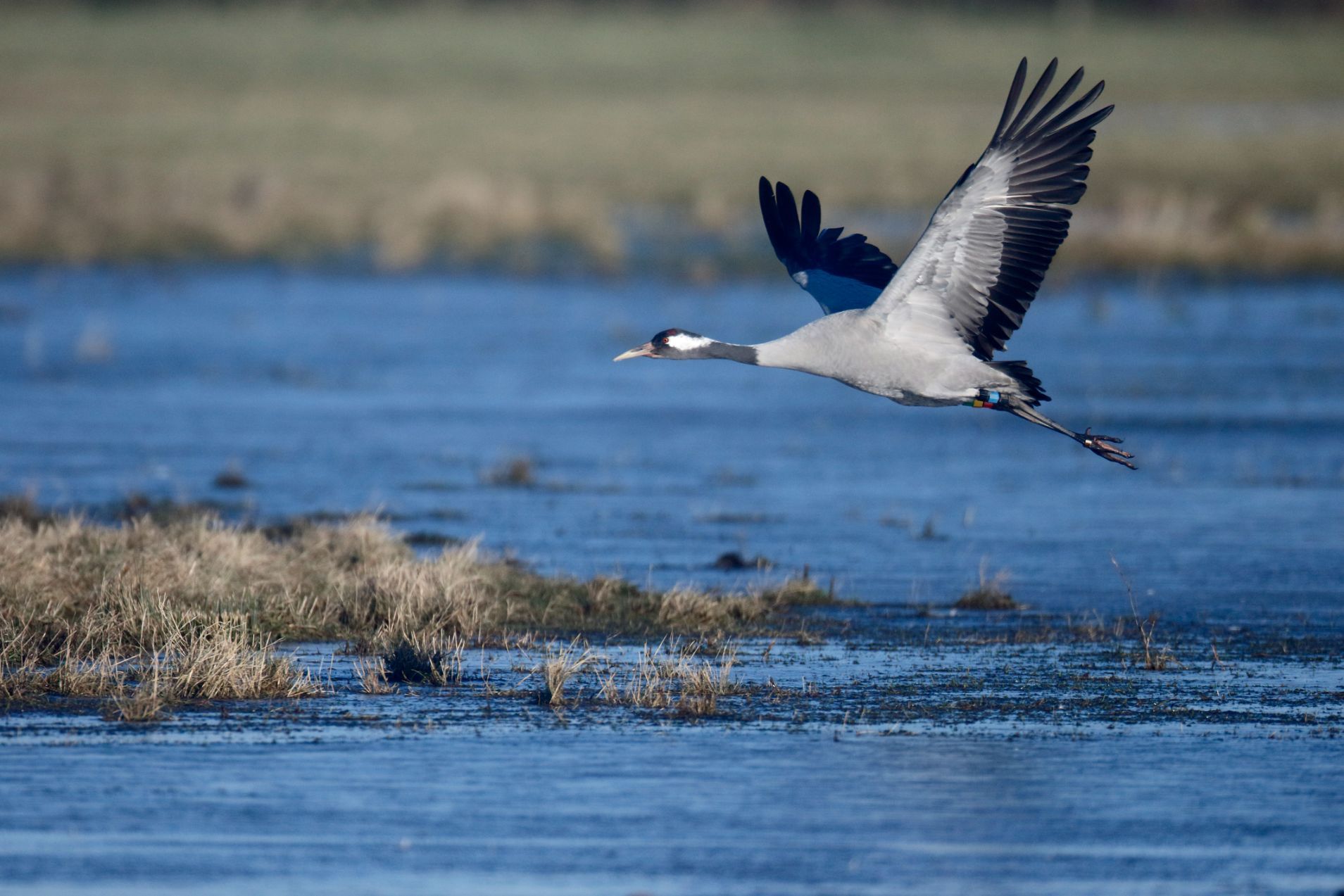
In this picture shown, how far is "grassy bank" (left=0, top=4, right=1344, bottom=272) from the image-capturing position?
114ft

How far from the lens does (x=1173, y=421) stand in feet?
63.0

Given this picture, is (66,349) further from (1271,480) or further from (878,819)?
(878,819)

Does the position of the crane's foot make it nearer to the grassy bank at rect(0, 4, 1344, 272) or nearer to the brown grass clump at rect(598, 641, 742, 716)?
the brown grass clump at rect(598, 641, 742, 716)

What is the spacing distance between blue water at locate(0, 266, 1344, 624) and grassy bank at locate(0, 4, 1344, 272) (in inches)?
154

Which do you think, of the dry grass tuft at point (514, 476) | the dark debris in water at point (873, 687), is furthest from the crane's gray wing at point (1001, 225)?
the dry grass tuft at point (514, 476)

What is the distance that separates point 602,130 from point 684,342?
1777 inches

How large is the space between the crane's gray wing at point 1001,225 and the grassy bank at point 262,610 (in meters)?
1.88

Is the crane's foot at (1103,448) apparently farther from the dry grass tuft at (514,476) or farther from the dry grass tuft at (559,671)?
the dry grass tuft at (514,476)

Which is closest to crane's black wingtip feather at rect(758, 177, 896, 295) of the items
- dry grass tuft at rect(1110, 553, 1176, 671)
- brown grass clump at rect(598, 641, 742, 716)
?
dry grass tuft at rect(1110, 553, 1176, 671)

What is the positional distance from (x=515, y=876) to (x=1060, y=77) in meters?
59.0

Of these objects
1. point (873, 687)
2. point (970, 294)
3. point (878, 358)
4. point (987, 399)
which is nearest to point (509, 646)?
point (873, 687)

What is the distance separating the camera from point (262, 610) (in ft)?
35.1

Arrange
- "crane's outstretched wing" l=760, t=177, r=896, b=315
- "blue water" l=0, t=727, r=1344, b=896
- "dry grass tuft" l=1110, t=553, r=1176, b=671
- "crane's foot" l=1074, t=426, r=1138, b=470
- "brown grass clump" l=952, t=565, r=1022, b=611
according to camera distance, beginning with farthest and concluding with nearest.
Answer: "crane's outstretched wing" l=760, t=177, r=896, b=315, "brown grass clump" l=952, t=565, r=1022, b=611, "crane's foot" l=1074, t=426, r=1138, b=470, "dry grass tuft" l=1110, t=553, r=1176, b=671, "blue water" l=0, t=727, r=1344, b=896

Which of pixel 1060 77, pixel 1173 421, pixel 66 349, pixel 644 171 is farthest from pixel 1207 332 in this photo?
pixel 1060 77
